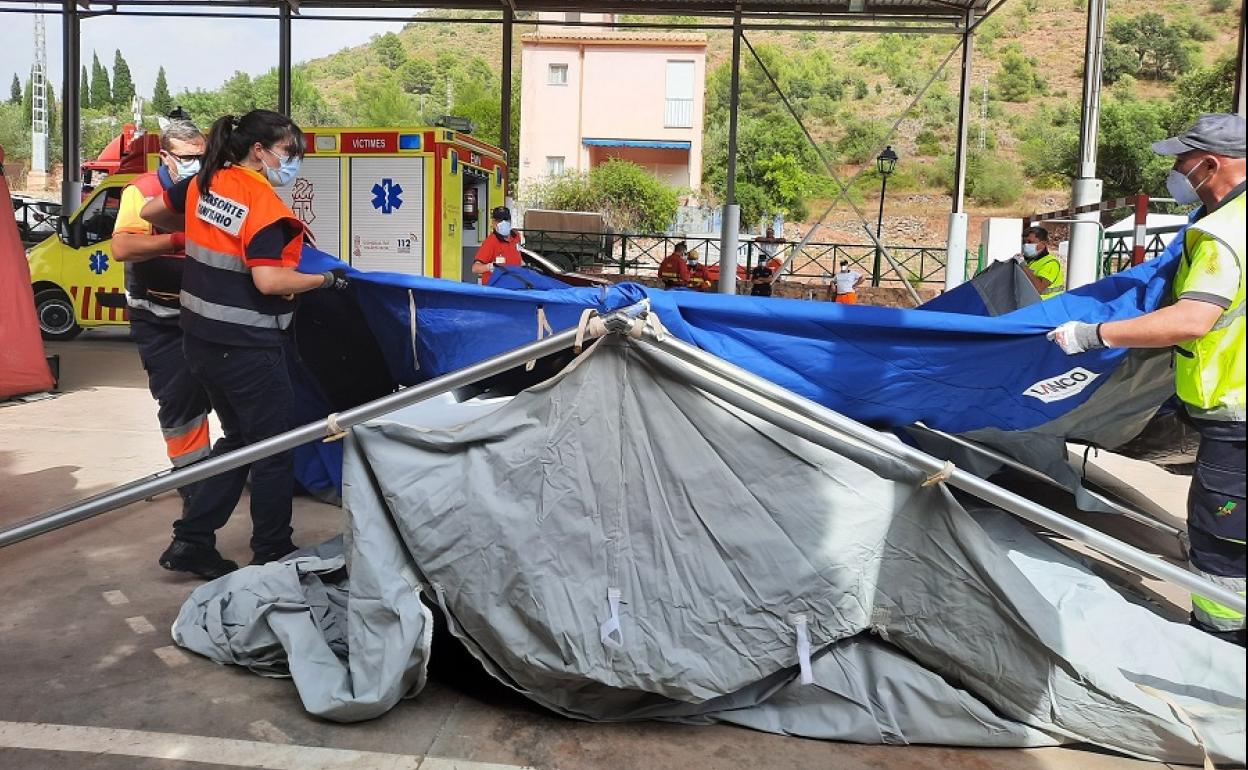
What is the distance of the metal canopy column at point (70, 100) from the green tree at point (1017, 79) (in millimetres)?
75713

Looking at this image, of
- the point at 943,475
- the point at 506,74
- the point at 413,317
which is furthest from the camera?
the point at 506,74

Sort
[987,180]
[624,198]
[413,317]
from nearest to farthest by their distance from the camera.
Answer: [413,317] < [624,198] < [987,180]

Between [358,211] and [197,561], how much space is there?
867cm

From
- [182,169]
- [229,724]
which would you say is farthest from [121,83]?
[229,724]

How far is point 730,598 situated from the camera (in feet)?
9.55

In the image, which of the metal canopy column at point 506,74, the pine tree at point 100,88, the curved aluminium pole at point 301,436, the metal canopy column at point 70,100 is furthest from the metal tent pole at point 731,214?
the pine tree at point 100,88

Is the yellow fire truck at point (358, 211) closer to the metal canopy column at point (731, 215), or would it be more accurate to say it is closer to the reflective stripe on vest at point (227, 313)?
the metal canopy column at point (731, 215)

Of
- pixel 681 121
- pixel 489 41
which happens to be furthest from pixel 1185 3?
pixel 489 41

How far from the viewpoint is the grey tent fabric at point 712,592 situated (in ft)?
9.44

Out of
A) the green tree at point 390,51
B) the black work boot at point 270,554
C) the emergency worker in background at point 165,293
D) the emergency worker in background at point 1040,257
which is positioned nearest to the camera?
the black work boot at point 270,554

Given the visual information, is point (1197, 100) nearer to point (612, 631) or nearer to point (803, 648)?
point (803, 648)

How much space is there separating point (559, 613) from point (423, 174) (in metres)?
9.85

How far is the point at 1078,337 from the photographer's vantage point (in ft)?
10.0

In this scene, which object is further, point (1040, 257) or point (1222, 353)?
point (1040, 257)
